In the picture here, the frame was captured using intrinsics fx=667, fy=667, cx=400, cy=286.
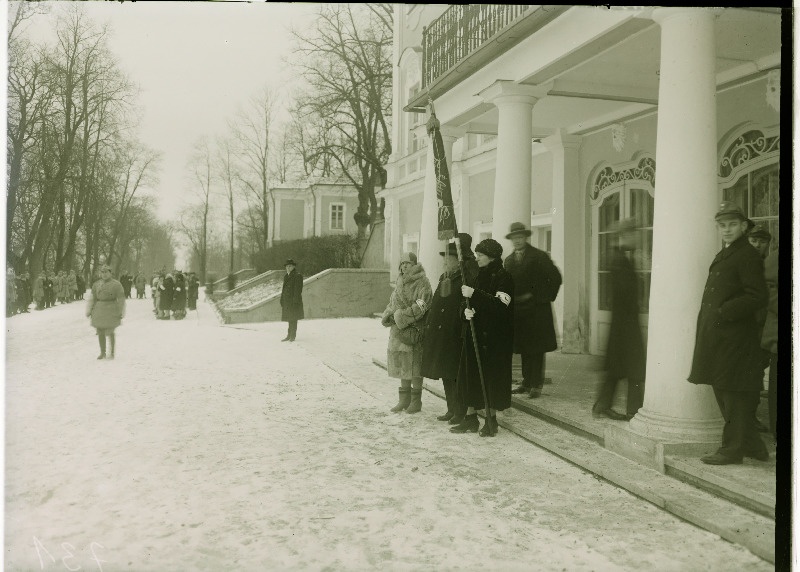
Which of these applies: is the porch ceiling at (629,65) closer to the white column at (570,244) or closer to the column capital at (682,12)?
the column capital at (682,12)

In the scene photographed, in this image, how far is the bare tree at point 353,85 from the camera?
2200 centimetres

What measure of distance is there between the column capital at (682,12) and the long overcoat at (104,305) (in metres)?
8.65

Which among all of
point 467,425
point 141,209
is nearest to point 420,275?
point 467,425

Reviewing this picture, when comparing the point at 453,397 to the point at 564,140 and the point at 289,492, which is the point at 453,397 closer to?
the point at 289,492

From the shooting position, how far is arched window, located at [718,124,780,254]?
693 cm

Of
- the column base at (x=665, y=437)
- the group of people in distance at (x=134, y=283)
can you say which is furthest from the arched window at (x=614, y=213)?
the group of people in distance at (x=134, y=283)

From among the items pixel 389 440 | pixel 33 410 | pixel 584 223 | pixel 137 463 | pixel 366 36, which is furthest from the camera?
pixel 366 36

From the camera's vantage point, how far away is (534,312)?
6816mm

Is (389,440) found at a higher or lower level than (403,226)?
lower

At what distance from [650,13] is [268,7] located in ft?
8.82

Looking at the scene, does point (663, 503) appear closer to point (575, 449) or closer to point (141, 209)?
point (575, 449)

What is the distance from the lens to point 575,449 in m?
5.20

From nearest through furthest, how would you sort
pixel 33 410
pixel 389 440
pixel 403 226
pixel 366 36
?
1. pixel 389 440
2. pixel 33 410
3. pixel 403 226
4. pixel 366 36

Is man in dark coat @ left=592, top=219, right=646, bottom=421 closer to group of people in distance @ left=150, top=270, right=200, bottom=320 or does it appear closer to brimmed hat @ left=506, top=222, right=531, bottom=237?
brimmed hat @ left=506, top=222, right=531, bottom=237
